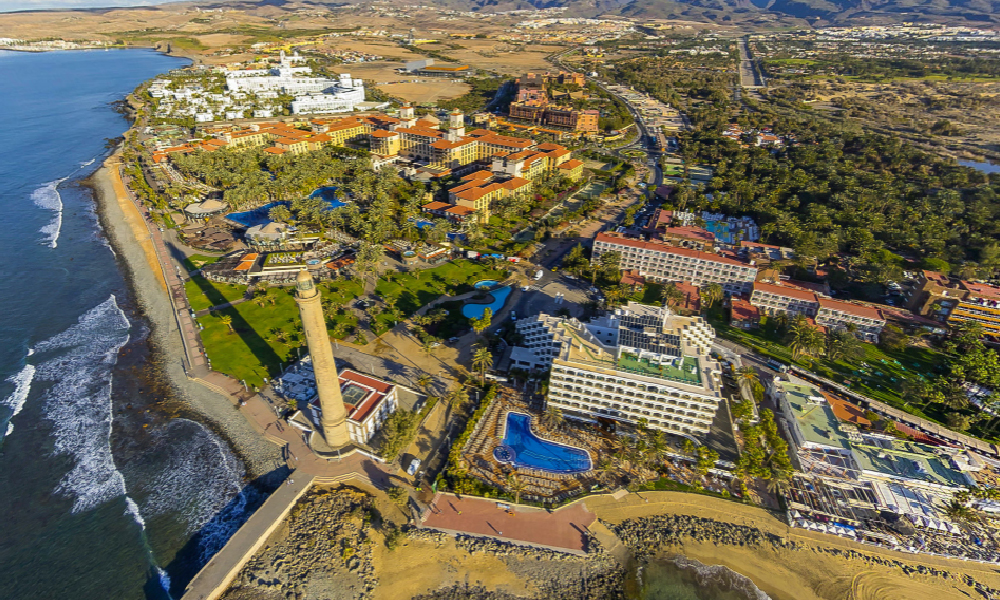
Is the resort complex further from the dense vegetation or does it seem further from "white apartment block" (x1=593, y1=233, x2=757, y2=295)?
the dense vegetation

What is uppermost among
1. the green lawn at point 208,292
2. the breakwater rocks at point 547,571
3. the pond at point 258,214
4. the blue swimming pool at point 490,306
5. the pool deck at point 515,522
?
the pond at point 258,214

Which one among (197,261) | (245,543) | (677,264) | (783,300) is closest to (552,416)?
(245,543)

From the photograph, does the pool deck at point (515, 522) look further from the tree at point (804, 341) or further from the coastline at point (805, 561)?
the tree at point (804, 341)

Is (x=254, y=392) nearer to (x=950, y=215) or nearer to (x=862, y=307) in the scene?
(x=862, y=307)

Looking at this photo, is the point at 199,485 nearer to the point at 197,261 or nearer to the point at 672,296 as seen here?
the point at 197,261

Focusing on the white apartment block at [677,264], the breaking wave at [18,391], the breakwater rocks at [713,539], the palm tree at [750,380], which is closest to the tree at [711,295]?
the white apartment block at [677,264]

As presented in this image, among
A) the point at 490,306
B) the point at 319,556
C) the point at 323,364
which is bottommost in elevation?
the point at 319,556
